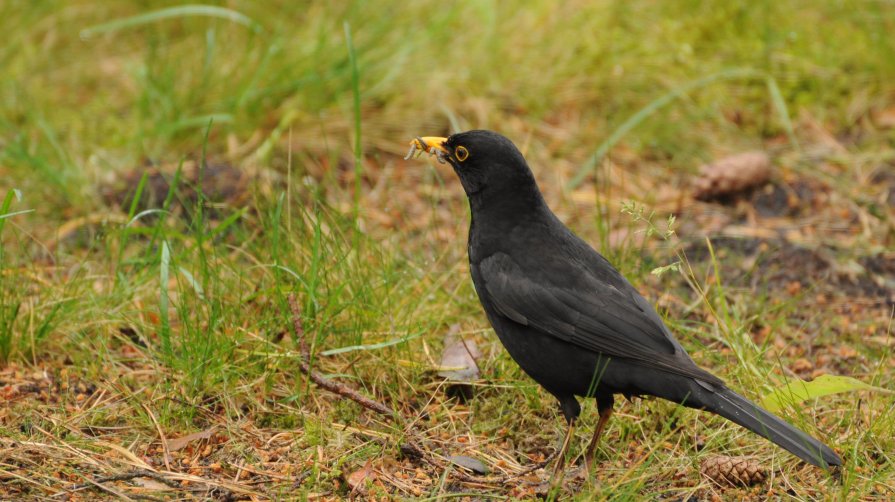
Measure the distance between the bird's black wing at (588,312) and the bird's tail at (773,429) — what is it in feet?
0.32

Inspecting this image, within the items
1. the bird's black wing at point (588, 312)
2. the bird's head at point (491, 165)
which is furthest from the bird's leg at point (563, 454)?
the bird's head at point (491, 165)

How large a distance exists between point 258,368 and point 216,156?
7.44 feet

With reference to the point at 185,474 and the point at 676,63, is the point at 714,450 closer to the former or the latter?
the point at 185,474

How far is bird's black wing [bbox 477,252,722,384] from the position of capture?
11.6ft

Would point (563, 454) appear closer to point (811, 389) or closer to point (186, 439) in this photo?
point (811, 389)

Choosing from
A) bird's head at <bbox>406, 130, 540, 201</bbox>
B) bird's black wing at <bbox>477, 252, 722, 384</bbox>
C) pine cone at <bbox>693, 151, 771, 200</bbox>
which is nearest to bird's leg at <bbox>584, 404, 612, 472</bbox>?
bird's black wing at <bbox>477, 252, 722, 384</bbox>

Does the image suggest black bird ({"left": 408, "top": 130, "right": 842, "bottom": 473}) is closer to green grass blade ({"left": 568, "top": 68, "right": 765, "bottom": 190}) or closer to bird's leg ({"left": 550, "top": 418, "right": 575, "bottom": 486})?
bird's leg ({"left": 550, "top": 418, "right": 575, "bottom": 486})

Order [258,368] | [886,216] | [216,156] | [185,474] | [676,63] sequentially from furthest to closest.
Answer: [676,63] < [216,156] < [886,216] < [258,368] < [185,474]

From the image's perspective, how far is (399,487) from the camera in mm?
3498

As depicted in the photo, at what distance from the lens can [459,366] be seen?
4.15m

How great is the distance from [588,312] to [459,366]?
718mm

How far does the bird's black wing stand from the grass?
29 centimetres

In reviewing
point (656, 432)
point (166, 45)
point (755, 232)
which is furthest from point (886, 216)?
point (166, 45)

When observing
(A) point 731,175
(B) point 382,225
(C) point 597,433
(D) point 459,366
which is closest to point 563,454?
(C) point 597,433
